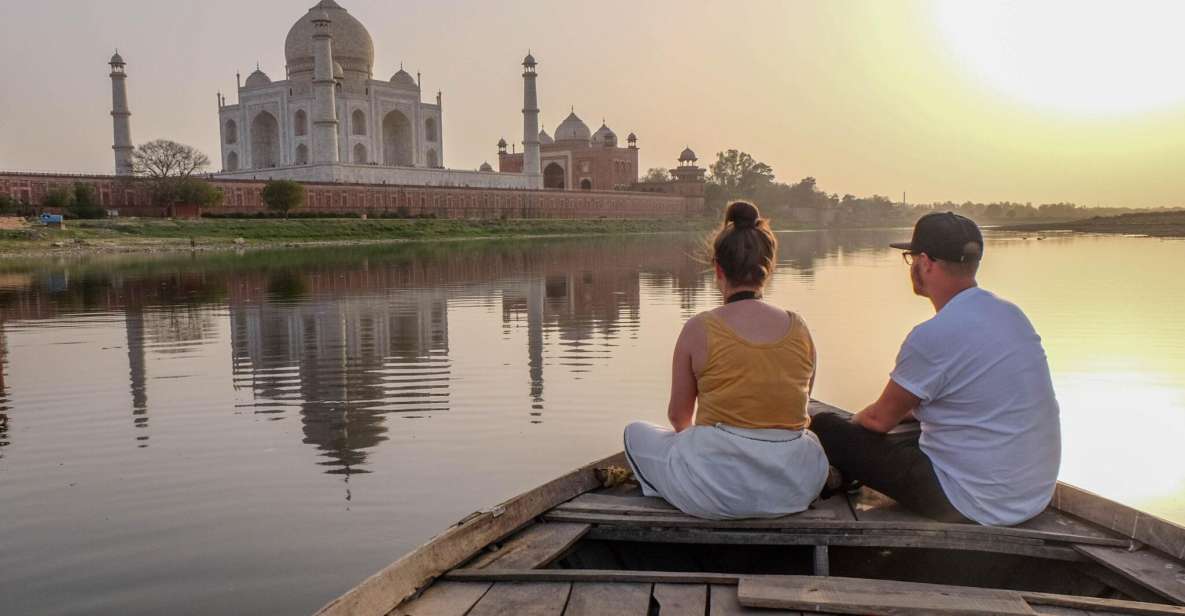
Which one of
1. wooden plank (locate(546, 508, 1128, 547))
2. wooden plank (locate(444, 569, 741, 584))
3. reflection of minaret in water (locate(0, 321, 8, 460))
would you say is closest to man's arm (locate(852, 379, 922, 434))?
wooden plank (locate(546, 508, 1128, 547))

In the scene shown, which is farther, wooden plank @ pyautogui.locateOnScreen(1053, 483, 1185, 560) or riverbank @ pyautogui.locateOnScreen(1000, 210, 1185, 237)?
riverbank @ pyautogui.locateOnScreen(1000, 210, 1185, 237)

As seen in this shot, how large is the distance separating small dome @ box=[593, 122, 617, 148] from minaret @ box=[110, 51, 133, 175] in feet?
93.9

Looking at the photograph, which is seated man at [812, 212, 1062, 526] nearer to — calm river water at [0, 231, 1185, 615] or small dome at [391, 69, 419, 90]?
calm river water at [0, 231, 1185, 615]

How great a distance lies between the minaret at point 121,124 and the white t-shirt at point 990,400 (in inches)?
1676

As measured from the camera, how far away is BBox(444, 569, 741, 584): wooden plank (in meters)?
2.39

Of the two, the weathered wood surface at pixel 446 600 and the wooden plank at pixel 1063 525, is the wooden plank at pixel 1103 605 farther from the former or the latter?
the weathered wood surface at pixel 446 600

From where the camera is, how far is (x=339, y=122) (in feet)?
149

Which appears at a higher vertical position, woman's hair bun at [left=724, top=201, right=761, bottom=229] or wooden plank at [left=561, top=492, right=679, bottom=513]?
woman's hair bun at [left=724, top=201, right=761, bottom=229]

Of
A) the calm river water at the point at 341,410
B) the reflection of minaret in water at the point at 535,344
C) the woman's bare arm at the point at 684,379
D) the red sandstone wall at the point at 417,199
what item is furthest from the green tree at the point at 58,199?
the woman's bare arm at the point at 684,379

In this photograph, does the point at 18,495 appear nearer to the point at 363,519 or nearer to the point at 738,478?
the point at 363,519

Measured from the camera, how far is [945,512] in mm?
2855

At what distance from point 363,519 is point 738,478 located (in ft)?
6.12

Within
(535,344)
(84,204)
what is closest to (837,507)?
(535,344)

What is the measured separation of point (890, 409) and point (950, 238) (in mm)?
536
